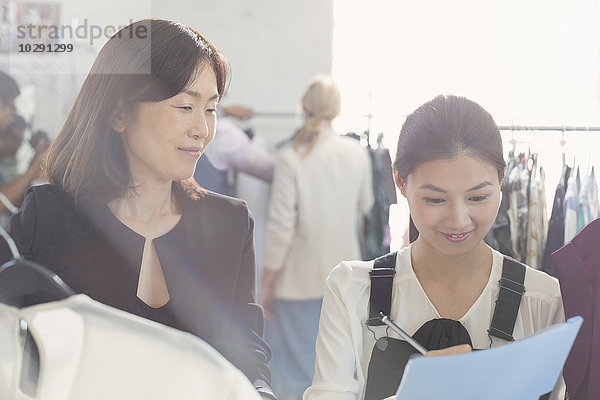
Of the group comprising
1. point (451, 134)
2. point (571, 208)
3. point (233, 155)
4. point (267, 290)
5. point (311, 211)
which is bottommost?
point (267, 290)

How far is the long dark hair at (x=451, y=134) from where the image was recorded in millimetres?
1187

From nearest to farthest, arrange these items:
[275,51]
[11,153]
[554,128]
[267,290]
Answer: [11,153] < [554,128] < [267,290] < [275,51]

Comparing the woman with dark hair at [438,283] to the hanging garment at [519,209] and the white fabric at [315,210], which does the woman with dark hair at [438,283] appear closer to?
the hanging garment at [519,209]

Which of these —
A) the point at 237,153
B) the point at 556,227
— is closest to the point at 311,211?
the point at 237,153

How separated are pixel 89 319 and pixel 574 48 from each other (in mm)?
2227

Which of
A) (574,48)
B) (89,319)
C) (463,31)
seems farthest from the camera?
(463,31)

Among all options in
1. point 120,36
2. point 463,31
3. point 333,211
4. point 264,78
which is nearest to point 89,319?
point 120,36

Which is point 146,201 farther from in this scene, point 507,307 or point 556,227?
point 556,227

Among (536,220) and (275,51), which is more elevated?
(275,51)

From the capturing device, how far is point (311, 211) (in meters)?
2.84

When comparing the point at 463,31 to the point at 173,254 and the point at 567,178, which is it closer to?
the point at 567,178

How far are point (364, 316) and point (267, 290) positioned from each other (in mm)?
1706

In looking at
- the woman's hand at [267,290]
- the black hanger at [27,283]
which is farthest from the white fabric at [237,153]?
the black hanger at [27,283]

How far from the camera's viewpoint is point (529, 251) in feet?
7.54
